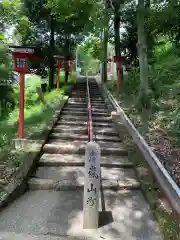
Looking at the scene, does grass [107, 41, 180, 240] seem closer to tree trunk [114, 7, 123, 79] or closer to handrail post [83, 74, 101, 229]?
handrail post [83, 74, 101, 229]

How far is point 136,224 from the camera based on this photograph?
4.62 m

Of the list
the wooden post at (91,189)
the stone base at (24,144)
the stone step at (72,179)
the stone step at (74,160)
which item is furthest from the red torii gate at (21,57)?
the wooden post at (91,189)

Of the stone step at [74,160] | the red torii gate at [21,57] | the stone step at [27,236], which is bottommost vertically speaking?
the stone step at [27,236]

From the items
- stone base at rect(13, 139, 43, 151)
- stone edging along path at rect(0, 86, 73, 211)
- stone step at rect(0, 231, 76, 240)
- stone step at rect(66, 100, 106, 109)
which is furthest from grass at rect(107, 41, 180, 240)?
stone base at rect(13, 139, 43, 151)

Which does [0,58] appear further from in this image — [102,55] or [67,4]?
[102,55]

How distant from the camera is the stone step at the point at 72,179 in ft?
19.0

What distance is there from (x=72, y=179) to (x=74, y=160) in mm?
952

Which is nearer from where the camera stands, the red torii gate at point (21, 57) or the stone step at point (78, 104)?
the red torii gate at point (21, 57)

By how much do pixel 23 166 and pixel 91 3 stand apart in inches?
398

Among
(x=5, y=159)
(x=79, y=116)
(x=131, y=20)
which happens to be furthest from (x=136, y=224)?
(x=131, y=20)

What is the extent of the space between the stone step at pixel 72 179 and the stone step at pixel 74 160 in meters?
0.10

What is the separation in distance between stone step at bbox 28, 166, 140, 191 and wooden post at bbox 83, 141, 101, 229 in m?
1.40

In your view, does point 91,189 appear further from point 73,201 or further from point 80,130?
point 80,130

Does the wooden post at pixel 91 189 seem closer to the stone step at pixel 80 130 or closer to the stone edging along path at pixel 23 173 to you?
the stone edging along path at pixel 23 173
